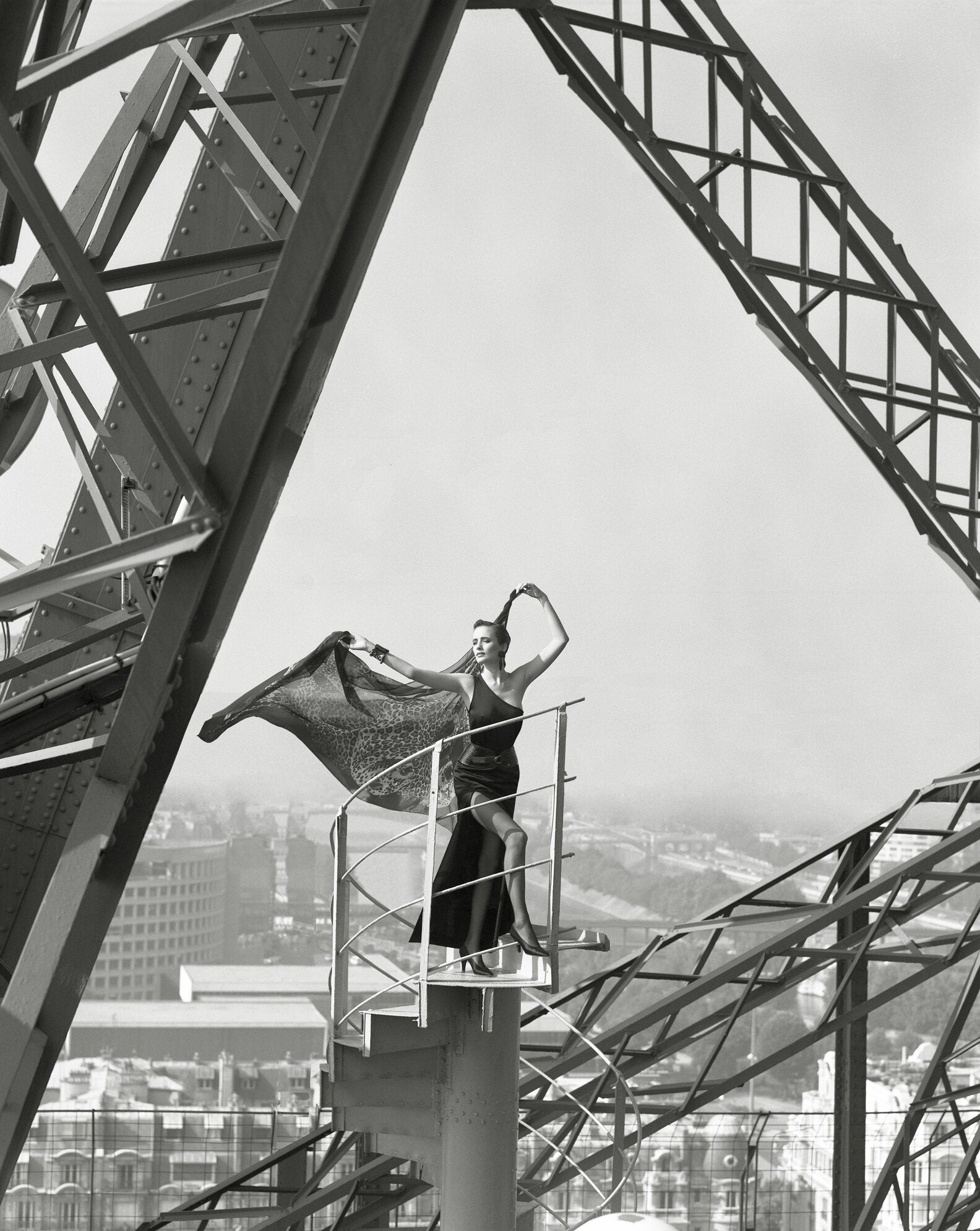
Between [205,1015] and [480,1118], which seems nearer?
[480,1118]

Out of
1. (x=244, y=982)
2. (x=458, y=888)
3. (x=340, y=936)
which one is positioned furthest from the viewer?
(x=244, y=982)

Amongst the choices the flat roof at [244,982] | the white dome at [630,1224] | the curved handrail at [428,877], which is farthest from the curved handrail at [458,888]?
the flat roof at [244,982]

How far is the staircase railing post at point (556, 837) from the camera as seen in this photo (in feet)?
24.0

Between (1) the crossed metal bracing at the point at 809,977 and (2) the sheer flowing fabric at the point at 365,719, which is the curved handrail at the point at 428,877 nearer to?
(2) the sheer flowing fabric at the point at 365,719

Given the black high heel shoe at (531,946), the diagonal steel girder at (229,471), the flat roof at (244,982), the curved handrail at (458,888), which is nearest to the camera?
the diagonal steel girder at (229,471)

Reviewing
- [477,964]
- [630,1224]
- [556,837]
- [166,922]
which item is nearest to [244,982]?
[166,922]

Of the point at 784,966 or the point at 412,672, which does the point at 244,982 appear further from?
the point at 412,672

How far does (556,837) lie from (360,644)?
5.41 feet

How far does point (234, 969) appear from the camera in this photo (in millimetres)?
44000

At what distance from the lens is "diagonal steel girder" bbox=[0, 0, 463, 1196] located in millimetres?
3697

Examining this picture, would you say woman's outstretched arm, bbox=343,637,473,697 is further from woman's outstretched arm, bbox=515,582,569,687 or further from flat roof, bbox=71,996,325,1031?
flat roof, bbox=71,996,325,1031

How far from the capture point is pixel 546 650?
8.01 meters

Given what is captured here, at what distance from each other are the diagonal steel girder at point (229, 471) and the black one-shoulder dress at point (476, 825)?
3503 millimetres

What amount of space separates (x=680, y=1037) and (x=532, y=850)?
128 feet
